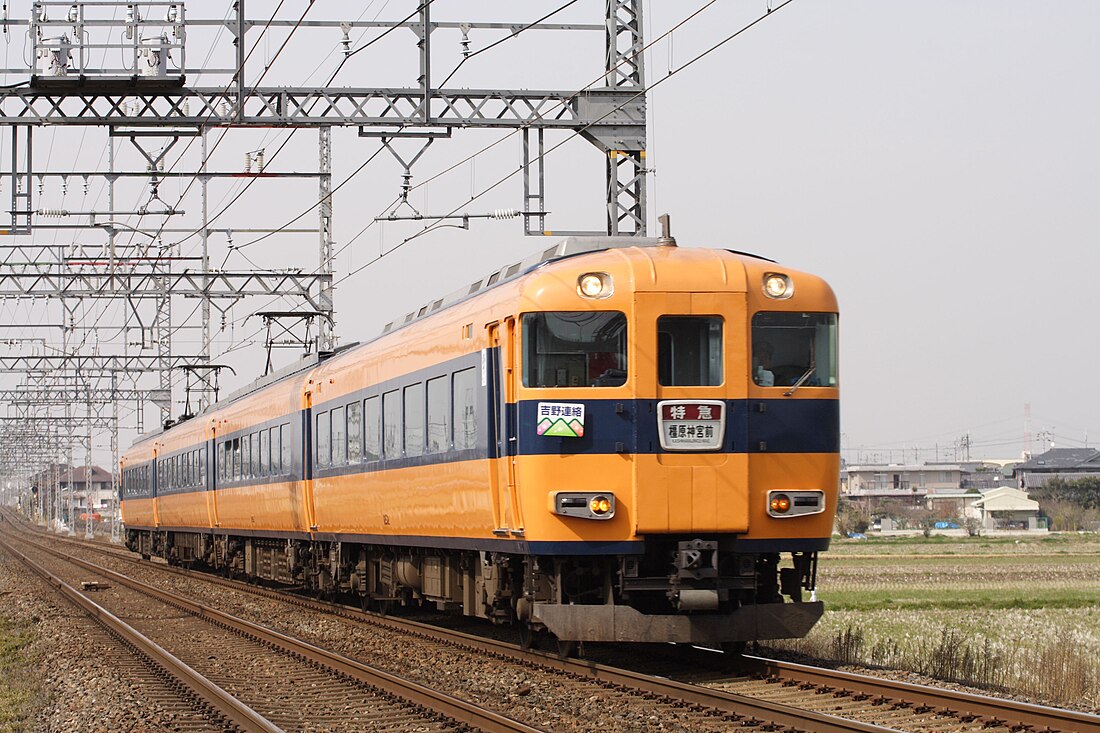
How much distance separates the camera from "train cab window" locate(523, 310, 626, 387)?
1145 cm

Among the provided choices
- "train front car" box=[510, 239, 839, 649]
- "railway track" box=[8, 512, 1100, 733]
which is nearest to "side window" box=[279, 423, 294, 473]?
"railway track" box=[8, 512, 1100, 733]

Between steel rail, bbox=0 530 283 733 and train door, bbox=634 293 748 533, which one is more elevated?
train door, bbox=634 293 748 533

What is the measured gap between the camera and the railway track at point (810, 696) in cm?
877

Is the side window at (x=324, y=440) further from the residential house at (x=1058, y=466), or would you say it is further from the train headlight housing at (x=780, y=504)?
the residential house at (x=1058, y=466)

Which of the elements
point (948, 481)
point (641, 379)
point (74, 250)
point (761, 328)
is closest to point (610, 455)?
point (641, 379)

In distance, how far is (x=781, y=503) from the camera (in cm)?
1149

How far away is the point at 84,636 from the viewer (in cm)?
1750

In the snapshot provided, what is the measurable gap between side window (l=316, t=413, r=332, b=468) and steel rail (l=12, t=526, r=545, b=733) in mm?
2267

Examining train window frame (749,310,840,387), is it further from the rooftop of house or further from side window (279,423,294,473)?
the rooftop of house

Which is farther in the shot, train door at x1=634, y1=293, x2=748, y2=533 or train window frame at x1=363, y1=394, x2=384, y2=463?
train window frame at x1=363, y1=394, x2=384, y2=463

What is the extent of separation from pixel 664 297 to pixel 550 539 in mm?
2053

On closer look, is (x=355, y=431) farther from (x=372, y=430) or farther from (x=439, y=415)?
(x=439, y=415)

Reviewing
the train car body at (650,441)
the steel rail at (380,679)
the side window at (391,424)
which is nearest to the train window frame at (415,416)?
the side window at (391,424)

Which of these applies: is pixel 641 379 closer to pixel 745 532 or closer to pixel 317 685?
pixel 745 532
